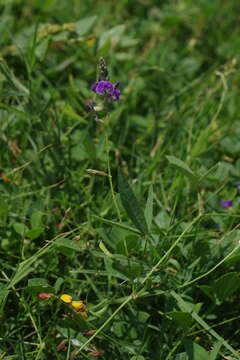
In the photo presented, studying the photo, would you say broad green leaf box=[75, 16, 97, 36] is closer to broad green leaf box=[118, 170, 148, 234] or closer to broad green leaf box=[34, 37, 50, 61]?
broad green leaf box=[34, 37, 50, 61]

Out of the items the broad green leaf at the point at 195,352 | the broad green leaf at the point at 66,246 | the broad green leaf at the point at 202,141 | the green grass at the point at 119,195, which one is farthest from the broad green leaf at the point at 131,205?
the broad green leaf at the point at 202,141

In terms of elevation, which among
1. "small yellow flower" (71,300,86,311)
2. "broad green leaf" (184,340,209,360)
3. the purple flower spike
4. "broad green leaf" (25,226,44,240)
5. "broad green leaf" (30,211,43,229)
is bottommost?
"broad green leaf" (184,340,209,360)

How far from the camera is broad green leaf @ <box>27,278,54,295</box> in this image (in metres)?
1.52

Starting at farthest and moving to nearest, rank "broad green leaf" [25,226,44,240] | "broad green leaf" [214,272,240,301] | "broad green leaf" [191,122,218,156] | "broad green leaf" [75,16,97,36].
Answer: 1. "broad green leaf" [75,16,97,36]
2. "broad green leaf" [191,122,218,156]
3. "broad green leaf" [25,226,44,240]
4. "broad green leaf" [214,272,240,301]

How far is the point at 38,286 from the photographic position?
1525 mm

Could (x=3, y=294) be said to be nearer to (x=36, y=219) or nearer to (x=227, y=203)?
(x=36, y=219)

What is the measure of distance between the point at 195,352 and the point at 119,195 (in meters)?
0.49

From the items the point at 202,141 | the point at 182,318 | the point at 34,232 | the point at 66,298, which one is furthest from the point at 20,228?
the point at 202,141

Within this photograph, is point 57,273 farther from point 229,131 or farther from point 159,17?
point 159,17

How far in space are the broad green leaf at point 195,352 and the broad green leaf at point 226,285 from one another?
0.19 meters

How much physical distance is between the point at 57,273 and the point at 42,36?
1.16m

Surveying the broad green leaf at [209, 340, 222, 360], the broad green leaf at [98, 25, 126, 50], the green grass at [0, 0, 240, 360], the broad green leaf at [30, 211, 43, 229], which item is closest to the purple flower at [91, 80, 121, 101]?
the green grass at [0, 0, 240, 360]

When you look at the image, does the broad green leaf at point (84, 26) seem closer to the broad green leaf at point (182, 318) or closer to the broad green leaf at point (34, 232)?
the broad green leaf at point (34, 232)

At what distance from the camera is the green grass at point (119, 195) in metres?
1.56
